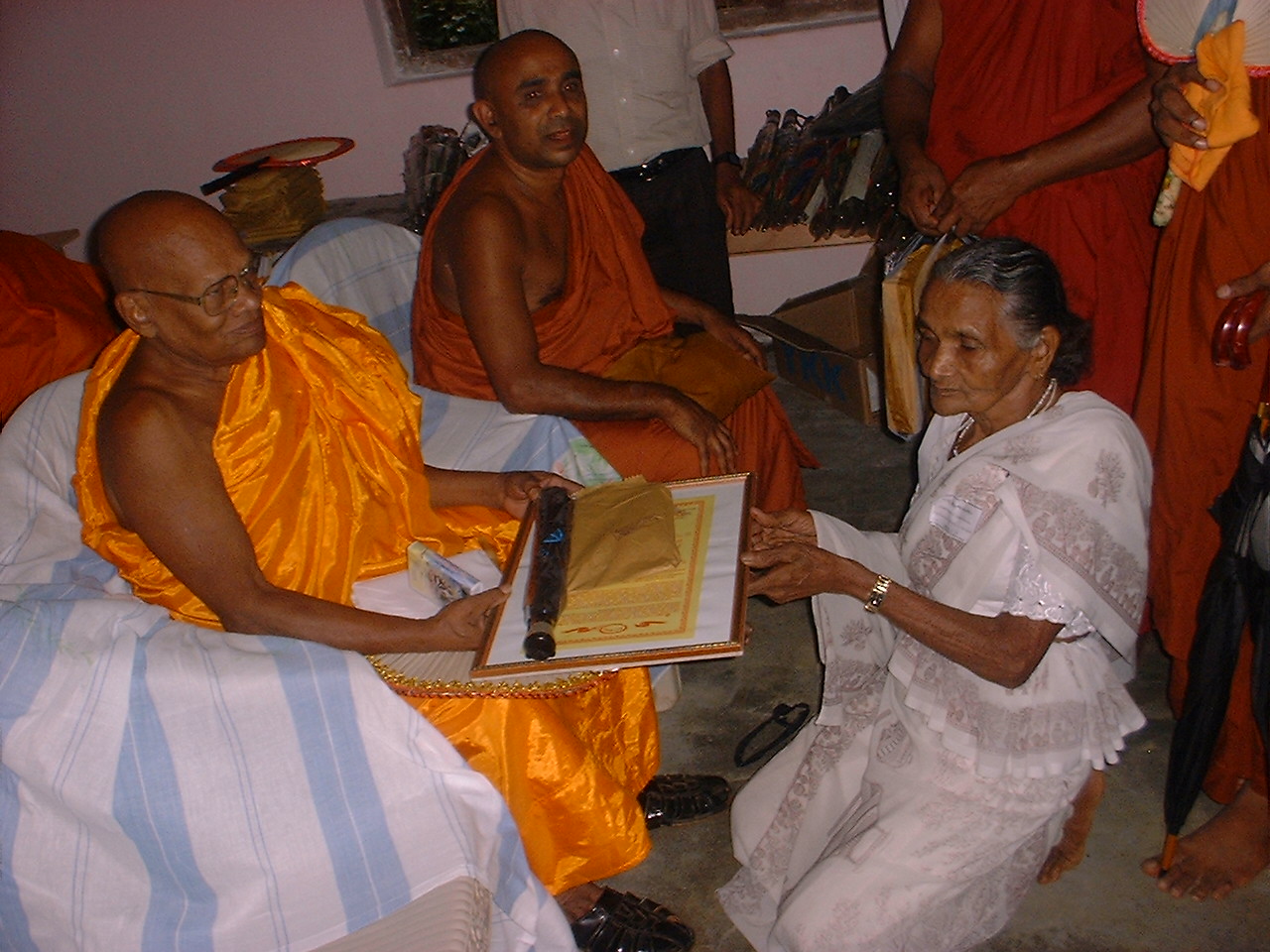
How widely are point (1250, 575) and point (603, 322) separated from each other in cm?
175

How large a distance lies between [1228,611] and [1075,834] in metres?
0.62

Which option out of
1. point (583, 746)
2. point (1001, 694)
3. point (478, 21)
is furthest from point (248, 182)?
point (1001, 694)

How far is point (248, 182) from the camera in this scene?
15.2ft

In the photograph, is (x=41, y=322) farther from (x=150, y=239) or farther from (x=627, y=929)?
(x=627, y=929)

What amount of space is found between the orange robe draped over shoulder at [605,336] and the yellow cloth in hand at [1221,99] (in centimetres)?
130

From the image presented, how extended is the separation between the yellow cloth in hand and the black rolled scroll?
1438 millimetres

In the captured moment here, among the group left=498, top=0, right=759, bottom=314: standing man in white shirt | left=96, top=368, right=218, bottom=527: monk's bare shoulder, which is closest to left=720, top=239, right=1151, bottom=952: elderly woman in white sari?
left=96, top=368, right=218, bottom=527: monk's bare shoulder

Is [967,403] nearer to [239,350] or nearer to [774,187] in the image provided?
[239,350]

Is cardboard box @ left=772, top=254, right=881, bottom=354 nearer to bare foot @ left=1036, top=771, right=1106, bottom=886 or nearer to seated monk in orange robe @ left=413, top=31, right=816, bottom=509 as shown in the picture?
seated monk in orange robe @ left=413, top=31, right=816, bottom=509

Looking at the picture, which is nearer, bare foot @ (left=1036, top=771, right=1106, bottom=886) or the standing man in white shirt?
bare foot @ (left=1036, top=771, right=1106, bottom=886)

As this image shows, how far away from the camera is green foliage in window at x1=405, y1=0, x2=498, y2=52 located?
200 inches

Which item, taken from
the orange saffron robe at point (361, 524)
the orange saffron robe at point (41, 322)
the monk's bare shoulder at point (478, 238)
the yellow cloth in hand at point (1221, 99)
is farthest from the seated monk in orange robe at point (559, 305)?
the orange saffron robe at point (41, 322)

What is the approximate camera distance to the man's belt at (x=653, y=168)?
Result: 13.2 feet

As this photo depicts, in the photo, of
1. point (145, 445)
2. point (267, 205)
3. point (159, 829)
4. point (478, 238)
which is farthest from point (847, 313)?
point (159, 829)
